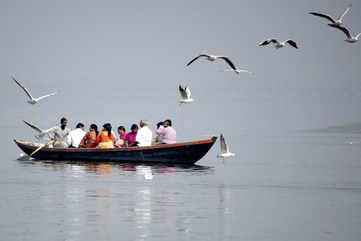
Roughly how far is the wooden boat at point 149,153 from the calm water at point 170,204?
53cm

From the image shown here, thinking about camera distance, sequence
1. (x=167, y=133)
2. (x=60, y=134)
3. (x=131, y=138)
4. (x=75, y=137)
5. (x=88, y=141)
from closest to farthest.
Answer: (x=167, y=133) < (x=131, y=138) < (x=88, y=141) < (x=75, y=137) < (x=60, y=134)

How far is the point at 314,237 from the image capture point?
21.8m

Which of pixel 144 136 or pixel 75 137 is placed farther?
pixel 75 137

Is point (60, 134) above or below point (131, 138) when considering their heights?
above

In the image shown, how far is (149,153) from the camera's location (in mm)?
41375

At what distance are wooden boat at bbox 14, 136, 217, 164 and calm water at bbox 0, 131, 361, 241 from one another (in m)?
0.53

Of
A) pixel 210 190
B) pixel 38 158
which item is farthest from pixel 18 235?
pixel 38 158

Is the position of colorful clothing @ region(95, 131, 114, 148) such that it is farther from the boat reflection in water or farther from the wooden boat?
the boat reflection in water

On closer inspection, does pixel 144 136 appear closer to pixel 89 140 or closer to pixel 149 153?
pixel 149 153

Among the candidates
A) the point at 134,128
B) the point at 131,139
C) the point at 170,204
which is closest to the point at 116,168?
the point at 131,139

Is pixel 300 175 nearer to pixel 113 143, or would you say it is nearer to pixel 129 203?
pixel 113 143

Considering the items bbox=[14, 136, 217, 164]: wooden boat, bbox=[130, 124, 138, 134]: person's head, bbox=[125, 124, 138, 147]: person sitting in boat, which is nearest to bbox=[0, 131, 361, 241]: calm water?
bbox=[14, 136, 217, 164]: wooden boat

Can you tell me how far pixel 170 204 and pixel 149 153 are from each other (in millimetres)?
14162

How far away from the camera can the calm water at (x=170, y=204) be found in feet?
72.3
